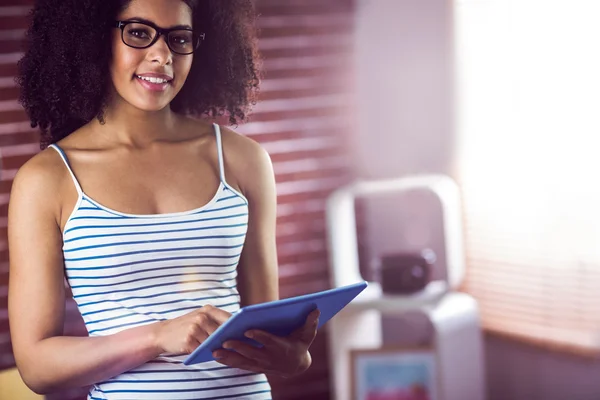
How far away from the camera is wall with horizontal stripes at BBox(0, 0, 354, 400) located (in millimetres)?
2939

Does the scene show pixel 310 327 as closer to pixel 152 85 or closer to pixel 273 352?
pixel 273 352

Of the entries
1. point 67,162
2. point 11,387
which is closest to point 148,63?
point 67,162

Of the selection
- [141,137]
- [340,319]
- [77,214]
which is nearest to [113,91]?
[141,137]

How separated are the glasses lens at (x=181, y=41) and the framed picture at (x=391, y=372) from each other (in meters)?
1.54

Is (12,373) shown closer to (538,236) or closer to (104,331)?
→ (104,331)

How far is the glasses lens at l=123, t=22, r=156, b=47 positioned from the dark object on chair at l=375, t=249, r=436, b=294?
5.22 ft

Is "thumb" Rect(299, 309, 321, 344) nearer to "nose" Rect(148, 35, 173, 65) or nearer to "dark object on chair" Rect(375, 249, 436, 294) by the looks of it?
"nose" Rect(148, 35, 173, 65)

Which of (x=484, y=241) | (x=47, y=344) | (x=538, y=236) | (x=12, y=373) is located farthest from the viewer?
(x=484, y=241)

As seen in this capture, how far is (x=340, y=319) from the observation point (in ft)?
8.71

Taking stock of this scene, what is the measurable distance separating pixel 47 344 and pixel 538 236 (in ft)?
7.00

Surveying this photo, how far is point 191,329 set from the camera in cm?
103

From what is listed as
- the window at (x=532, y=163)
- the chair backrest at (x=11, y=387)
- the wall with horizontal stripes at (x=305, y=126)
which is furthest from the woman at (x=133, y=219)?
the window at (x=532, y=163)

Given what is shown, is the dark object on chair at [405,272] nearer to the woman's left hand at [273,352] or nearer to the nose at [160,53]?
the woman's left hand at [273,352]

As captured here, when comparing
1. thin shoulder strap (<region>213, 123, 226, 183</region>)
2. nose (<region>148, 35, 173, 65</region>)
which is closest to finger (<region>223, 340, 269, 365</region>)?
thin shoulder strap (<region>213, 123, 226, 183</region>)
